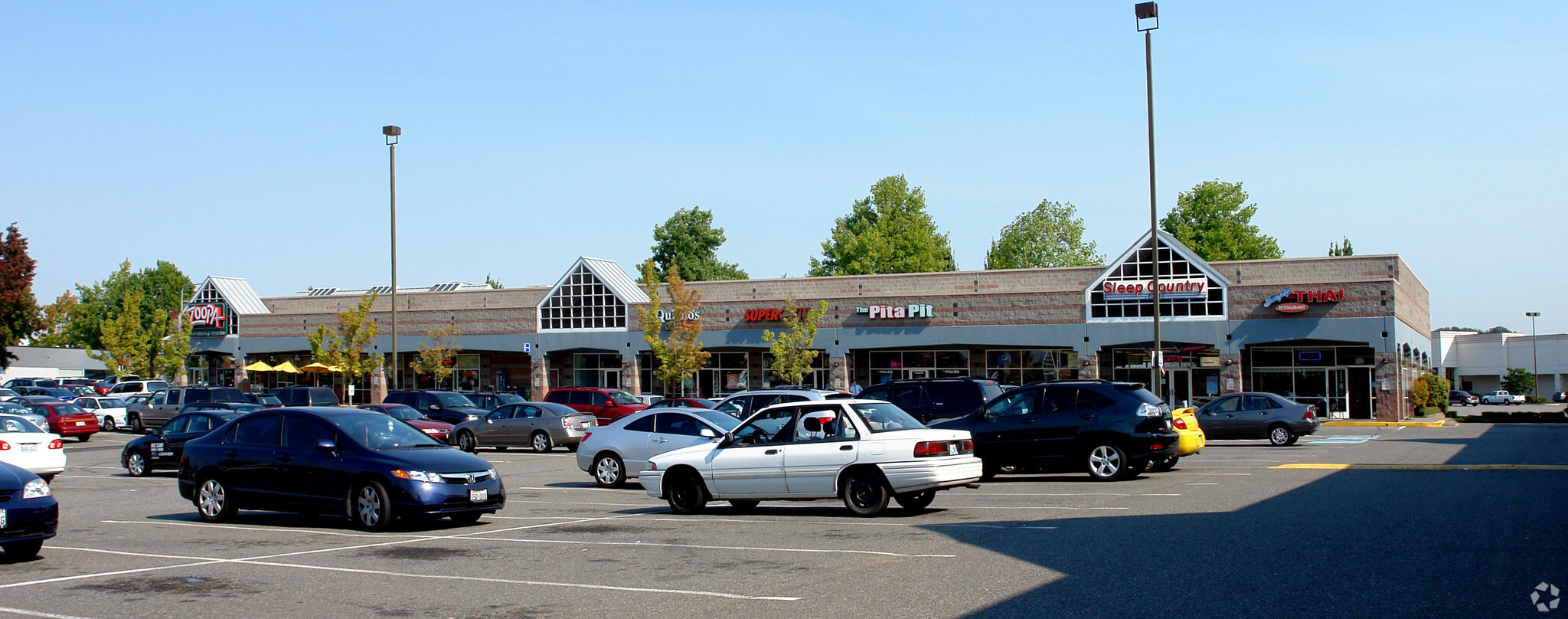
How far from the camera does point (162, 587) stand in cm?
966

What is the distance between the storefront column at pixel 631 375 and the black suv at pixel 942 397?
32.2m

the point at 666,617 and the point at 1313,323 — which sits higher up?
the point at 1313,323

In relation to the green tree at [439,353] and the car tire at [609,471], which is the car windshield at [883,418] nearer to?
the car tire at [609,471]

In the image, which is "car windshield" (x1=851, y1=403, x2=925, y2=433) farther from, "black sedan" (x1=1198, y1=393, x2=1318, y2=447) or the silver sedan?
"black sedan" (x1=1198, y1=393, x2=1318, y2=447)

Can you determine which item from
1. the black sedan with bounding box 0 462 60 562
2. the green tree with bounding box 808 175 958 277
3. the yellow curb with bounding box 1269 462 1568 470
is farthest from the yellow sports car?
the green tree with bounding box 808 175 958 277

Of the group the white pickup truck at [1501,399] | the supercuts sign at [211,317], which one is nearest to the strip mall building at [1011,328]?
the supercuts sign at [211,317]

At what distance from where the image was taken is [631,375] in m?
54.9

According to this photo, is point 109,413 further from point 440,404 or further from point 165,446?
point 165,446

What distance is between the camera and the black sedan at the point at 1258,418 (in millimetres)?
29016

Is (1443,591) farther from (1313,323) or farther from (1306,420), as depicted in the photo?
(1313,323)

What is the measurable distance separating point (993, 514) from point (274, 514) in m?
9.46

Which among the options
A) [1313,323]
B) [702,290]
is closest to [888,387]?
[1313,323]

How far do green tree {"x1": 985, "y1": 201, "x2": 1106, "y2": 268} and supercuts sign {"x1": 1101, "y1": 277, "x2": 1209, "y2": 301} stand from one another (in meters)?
39.0

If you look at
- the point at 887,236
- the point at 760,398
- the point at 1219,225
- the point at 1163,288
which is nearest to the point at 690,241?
the point at 887,236
